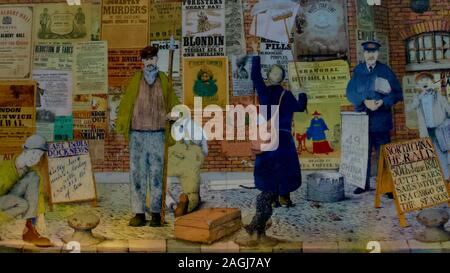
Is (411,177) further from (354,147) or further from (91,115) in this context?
(91,115)

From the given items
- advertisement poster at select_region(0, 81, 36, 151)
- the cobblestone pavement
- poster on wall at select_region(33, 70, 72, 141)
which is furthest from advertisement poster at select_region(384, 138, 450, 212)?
advertisement poster at select_region(0, 81, 36, 151)

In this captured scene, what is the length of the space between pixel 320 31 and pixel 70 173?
3.30 metres

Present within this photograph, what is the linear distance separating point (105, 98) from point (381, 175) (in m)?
3.28

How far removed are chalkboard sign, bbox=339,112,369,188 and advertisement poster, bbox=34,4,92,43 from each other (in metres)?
3.22

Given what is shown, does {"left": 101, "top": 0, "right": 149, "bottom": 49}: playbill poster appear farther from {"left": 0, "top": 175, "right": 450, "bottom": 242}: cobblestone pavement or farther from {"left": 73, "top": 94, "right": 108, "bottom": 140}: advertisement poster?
{"left": 0, "top": 175, "right": 450, "bottom": 242}: cobblestone pavement

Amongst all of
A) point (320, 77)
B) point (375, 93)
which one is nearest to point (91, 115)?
point (320, 77)

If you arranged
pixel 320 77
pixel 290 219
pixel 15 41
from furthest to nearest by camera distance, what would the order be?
pixel 15 41, pixel 320 77, pixel 290 219

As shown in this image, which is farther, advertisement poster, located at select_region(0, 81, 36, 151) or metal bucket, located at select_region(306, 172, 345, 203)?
advertisement poster, located at select_region(0, 81, 36, 151)

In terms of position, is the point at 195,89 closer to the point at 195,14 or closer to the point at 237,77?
the point at 237,77

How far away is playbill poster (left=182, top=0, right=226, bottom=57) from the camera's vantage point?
539 centimetres

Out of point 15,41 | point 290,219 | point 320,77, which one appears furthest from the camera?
point 15,41

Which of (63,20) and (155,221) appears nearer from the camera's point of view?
(155,221)

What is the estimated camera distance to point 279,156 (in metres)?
5.30

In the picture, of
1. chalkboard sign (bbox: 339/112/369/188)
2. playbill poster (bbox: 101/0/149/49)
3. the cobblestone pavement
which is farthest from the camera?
playbill poster (bbox: 101/0/149/49)
